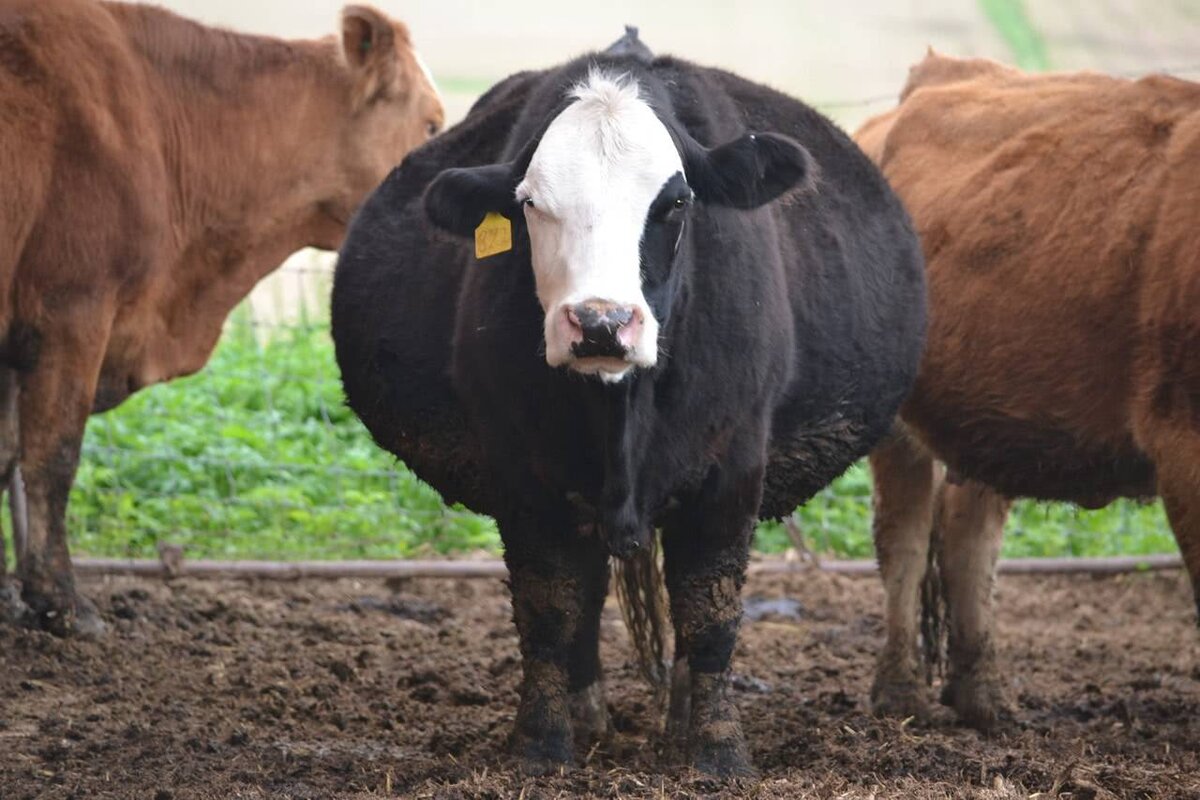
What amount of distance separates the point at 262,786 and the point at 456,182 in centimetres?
169

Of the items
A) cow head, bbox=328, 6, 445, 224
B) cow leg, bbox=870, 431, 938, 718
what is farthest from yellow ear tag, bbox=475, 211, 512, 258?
cow head, bbox=328, 6, 445, 224

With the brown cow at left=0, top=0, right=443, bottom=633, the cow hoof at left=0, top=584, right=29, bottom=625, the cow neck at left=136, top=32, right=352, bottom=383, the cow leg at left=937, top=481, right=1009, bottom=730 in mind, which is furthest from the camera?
the cow neck at left=136, top=32, right=352, bottom=383

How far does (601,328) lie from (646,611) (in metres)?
2.23

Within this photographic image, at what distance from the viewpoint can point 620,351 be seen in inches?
163

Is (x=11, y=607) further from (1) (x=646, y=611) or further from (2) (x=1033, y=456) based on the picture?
(2) (x=1033, y=456)

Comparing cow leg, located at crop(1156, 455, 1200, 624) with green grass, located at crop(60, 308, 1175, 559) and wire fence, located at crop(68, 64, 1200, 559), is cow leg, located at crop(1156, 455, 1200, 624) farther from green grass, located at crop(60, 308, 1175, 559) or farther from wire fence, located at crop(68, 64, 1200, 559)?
green grass, located at crop(60, 308, 1175, 559)

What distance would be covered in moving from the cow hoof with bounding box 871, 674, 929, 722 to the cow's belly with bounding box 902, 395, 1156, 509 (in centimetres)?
78

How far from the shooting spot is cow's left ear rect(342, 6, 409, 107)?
27.1 ft

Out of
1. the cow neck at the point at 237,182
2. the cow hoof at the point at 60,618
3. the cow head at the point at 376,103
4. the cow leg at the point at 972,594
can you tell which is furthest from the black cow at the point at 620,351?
the cow head at the point at 376,103

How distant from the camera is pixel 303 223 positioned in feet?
27.3

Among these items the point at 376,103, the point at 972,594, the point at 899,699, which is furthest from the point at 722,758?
the point at 376,103

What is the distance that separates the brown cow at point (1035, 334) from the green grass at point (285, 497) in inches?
95.7

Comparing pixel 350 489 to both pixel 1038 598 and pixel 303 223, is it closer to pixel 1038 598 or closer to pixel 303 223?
pixel 303 223

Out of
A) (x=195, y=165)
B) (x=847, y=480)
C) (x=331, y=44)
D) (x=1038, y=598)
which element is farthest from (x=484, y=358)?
(x=847, y=480)
